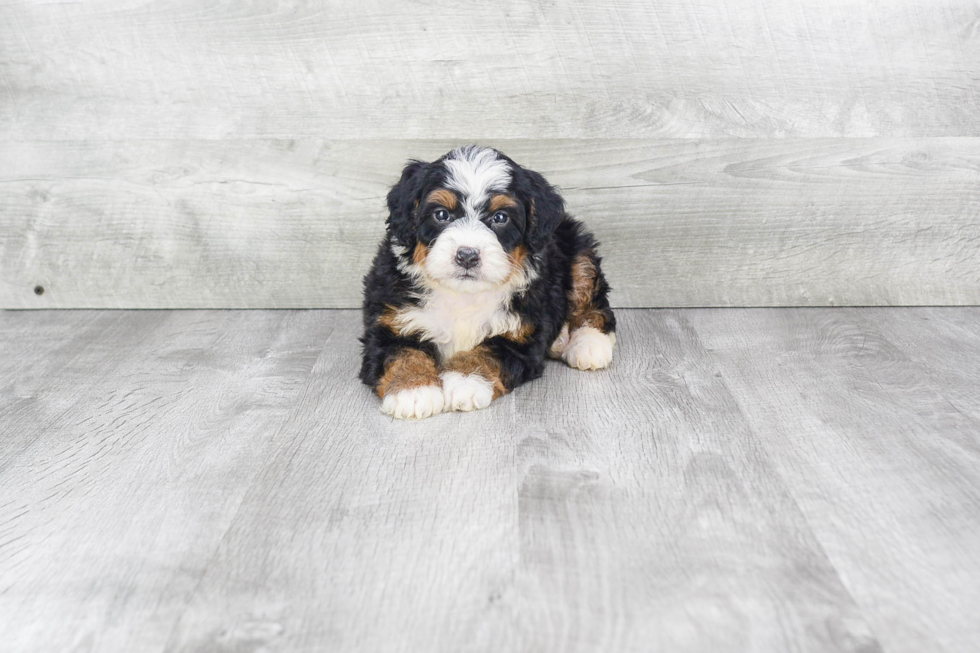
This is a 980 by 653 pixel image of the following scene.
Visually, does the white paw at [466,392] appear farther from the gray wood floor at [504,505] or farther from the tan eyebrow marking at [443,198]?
the tan eyebrow marking at [443,198]

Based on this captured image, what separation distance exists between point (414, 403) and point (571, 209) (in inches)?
47.9

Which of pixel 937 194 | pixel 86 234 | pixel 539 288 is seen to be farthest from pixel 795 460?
pixel 86 234

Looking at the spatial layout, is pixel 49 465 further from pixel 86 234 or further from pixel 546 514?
pixel 86 234

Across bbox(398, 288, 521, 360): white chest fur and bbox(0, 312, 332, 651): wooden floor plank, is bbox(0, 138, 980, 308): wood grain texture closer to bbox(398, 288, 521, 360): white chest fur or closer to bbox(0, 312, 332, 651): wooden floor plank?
bbox(0, 312, 332, 651): wooden floor plank

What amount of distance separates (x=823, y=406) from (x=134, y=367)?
2.08 meters

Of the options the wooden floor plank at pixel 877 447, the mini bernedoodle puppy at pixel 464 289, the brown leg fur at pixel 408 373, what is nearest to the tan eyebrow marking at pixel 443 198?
the mini bernedoodle puppy at pixel 464 289

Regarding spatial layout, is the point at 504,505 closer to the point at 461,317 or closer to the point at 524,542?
the point at 524,542

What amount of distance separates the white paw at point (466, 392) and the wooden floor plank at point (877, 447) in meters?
0.72

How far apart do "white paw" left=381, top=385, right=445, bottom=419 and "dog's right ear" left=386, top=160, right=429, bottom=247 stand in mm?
424

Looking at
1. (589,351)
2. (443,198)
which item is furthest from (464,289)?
(589,351)

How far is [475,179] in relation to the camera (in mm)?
2371

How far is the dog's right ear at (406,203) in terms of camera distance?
2.44 meters

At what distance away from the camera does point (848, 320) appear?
10.6ft

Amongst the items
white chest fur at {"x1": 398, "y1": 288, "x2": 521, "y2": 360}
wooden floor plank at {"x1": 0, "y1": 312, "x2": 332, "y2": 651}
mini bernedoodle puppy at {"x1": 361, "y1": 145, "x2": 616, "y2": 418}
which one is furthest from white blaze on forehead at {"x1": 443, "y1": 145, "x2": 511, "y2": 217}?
wooden floor plank at {"x1": 0, "y1": 312, "x2": 332, "y2": 651}
